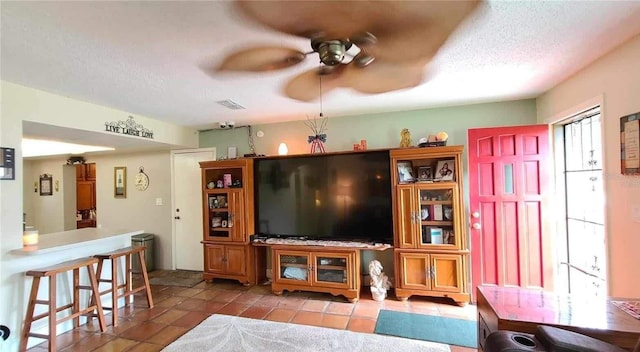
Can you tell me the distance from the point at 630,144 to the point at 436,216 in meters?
1.68

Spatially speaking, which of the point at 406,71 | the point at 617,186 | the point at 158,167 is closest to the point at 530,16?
the point at 406,71

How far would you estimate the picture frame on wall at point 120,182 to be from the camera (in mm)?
4952

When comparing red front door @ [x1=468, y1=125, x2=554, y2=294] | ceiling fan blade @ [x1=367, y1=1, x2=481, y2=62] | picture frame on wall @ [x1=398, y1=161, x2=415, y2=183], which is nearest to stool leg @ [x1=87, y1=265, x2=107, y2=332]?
ceiling fan blade @ [x1=367, y1=1, x2=481, y2=62]

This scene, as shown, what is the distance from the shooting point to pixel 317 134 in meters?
3.93

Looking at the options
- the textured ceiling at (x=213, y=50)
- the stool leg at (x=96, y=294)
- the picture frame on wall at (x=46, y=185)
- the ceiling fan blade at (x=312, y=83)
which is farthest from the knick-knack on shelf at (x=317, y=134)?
the picture frame on wall at (x=46, y=185)

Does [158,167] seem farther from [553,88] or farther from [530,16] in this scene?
[553,88]

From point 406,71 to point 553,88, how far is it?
1699 millimetres

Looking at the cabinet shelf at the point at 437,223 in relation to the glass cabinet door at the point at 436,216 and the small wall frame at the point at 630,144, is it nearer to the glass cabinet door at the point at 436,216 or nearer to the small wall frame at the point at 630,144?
the glass cabinet door at the point at 436,216

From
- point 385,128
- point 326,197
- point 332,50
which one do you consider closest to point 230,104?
point 326,197

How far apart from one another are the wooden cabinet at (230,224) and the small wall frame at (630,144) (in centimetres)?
354

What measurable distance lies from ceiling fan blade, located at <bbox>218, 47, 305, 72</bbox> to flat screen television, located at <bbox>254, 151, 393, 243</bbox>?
1.62m

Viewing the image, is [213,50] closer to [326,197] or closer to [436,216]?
[326,197]

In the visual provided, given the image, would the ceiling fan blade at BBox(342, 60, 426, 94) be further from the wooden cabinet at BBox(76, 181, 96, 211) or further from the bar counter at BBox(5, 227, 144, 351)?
the wooden cabinet at BBox(76, 181, 96, 211)

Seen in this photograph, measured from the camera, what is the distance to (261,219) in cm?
388
